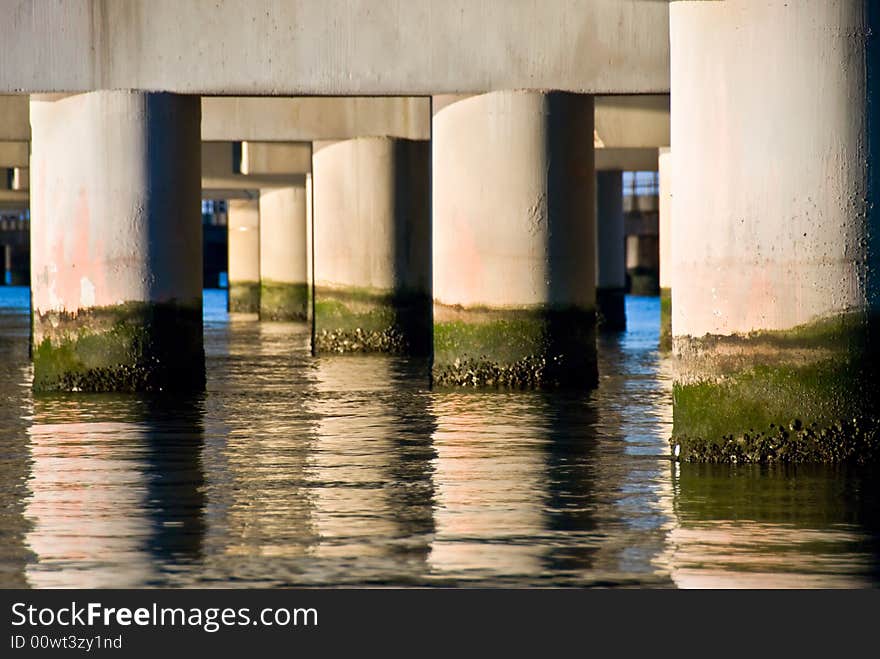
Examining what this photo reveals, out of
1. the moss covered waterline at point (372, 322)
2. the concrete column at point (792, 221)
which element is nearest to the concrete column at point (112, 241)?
the concrete column at point (792, 221)

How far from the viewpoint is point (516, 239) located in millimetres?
24547

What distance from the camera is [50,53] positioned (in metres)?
23.7

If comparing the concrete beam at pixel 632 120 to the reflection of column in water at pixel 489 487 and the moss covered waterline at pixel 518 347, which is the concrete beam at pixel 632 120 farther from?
Answer: the reflection of column in water at pixel 489 487

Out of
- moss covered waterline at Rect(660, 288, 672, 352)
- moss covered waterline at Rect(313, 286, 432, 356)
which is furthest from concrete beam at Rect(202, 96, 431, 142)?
moss covered waterline at Rect(660, 288, 672, 352)

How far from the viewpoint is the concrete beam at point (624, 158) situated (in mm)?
46875

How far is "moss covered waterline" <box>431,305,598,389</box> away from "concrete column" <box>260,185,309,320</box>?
3149cm

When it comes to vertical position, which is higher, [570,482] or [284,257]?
[284,257]

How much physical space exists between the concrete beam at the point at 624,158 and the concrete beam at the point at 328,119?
11900 millimetres

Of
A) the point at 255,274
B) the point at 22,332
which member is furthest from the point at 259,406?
the point at 255,274

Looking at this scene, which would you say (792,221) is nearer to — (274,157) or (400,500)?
(400,500)

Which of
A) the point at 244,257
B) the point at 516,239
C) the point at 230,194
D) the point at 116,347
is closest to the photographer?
the point at 116,347

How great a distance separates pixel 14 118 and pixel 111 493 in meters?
19.5

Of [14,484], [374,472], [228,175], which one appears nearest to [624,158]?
[228,175]
